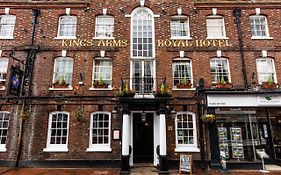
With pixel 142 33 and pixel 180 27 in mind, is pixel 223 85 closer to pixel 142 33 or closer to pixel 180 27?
pixel 180 27

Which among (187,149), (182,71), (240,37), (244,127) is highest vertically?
(240,37)

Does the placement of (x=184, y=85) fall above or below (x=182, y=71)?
below

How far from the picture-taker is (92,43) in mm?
12969

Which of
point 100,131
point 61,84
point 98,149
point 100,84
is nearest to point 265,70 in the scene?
point 100,84

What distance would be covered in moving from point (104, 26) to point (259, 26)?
9.80m

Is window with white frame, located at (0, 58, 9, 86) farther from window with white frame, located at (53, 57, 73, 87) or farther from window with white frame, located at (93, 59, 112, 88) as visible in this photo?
window with white frame, located at (93, 59, 112, 88)

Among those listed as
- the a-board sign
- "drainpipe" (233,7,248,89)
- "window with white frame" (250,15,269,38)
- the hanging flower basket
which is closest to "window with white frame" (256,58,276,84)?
"drainpipe" (233,7,248,89)

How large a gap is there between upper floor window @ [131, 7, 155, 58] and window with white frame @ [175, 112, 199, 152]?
4.16 metres

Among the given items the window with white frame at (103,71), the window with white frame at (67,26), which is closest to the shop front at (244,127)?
the window with white frame at (103,71)

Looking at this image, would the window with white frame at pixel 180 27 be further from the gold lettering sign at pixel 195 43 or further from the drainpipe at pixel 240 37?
the drainpipe at pixel 240 37

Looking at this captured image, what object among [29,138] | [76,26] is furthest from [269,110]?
[29,138]

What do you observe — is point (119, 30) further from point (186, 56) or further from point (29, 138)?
point (29, 138)

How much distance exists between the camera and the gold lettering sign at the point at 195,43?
1293 centimetres

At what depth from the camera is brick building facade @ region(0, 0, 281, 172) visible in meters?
11.4
